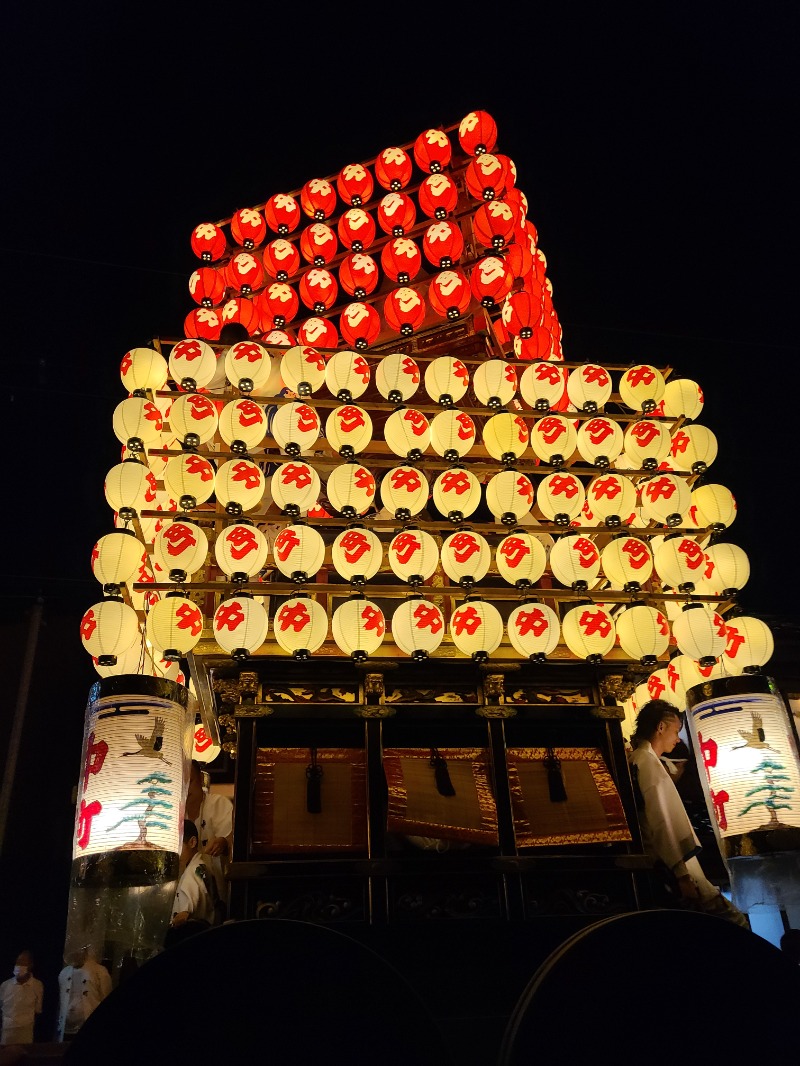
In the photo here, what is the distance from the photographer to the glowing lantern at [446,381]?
7.72 meters

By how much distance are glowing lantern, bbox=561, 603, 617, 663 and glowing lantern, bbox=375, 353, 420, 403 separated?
2.65 meters

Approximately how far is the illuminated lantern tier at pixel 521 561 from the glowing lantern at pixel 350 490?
1307mm

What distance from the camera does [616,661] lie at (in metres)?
6.88

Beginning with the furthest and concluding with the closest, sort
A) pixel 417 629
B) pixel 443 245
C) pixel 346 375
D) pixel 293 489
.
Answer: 1. pixel 443 245
2. pixel 346 375
3. pixel 293 489
4. pixel 417 629

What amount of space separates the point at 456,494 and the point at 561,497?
100 centimetres

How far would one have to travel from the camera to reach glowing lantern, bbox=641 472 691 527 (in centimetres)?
745

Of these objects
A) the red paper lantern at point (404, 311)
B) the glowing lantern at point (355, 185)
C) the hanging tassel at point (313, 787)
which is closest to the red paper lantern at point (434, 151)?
the glowing lantern at point (355, 185)

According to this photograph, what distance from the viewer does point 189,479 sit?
7.14 metres

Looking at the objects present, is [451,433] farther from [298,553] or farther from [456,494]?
[298,553]

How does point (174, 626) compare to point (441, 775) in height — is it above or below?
above

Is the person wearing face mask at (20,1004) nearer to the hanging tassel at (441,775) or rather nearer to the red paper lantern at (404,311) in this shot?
the hanging tassel at (441,775)

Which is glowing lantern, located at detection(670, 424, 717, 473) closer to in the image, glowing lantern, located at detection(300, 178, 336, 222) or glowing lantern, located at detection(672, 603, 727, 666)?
glowing lantern, located at detection(672, 603, 727, 666)

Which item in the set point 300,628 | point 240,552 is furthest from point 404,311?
point 300,628

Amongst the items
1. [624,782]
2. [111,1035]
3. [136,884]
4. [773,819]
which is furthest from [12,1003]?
[111,1035]
